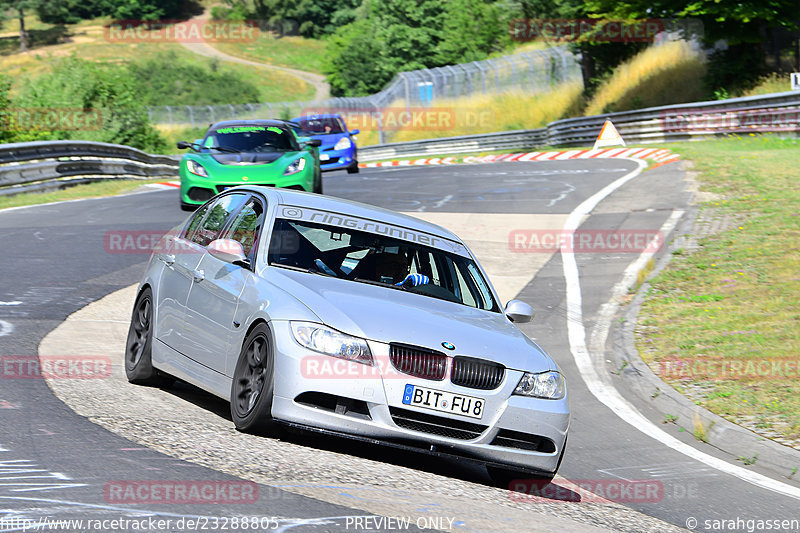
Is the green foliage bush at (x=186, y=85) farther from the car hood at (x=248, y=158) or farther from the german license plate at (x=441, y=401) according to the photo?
the german license plate at (x=441, y=401)

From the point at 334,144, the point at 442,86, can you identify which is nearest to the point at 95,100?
the point at 334,144

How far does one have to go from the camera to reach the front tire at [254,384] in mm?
6371

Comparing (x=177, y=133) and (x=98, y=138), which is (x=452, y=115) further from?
(x=98, y=138)

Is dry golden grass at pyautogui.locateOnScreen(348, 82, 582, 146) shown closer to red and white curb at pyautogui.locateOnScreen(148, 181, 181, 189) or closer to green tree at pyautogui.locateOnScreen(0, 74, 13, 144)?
red and white curb at pyautogui.locateOnScreen(148, 181, 181, 189)

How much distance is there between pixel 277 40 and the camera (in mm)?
140250

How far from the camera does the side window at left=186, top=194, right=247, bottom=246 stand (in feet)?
27.0

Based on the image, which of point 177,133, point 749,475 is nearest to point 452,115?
point 177,133

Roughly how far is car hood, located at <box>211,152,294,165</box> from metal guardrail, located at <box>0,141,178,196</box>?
729 centimetres

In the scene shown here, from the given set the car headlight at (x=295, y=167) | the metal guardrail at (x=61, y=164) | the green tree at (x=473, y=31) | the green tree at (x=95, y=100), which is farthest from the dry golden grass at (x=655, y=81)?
the green tree at (x=473, y=31)

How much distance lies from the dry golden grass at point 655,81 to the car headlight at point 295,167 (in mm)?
27007

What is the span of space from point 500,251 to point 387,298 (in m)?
10.2

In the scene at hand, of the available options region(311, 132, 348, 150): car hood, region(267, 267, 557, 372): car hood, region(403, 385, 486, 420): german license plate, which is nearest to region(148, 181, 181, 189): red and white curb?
region(311, 132, 348, 150): car hood

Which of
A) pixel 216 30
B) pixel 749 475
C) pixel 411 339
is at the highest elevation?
pixel 216 30

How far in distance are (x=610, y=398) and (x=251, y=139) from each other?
34.2ft
